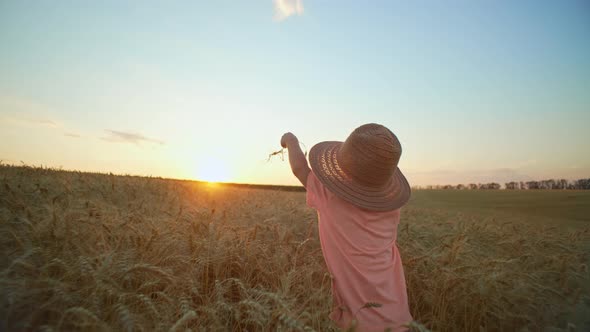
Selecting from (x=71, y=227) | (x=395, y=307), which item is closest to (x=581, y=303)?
(x=395, y=307)

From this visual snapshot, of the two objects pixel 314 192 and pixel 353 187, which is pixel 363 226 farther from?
pixel 314 192

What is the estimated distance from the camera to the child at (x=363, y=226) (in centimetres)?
196

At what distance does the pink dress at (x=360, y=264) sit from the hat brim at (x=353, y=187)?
11cm

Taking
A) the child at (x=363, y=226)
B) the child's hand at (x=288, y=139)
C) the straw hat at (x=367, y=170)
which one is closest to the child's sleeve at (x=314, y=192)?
the child at (x=363, y=226)

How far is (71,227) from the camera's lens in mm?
2098

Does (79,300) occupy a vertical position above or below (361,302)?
above

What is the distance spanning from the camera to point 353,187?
6.92ft

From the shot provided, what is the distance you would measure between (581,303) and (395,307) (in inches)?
57.3

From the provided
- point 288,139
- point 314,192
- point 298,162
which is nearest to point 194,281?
point 314,192

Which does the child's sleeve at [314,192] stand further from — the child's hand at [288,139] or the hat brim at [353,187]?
the child's hand at [288,139]

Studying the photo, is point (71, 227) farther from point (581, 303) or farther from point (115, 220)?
point (581, 303)

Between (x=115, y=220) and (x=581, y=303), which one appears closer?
(x=581, y=303)

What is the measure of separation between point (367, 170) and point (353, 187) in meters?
0.16

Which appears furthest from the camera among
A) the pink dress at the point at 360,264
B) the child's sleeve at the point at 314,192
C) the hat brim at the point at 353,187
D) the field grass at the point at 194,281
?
the child's sleeve at the point at 314,192
